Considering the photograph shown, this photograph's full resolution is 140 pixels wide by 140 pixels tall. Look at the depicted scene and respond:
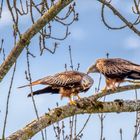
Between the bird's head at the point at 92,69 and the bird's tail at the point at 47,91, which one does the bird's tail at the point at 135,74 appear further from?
the bird's tail at the point at 47,91

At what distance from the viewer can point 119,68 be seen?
6.85 meters

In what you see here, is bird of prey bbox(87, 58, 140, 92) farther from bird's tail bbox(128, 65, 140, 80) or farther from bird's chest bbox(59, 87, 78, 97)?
bird's chest bbox(59, 87, 78, 97)

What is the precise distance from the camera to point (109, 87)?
261 inches

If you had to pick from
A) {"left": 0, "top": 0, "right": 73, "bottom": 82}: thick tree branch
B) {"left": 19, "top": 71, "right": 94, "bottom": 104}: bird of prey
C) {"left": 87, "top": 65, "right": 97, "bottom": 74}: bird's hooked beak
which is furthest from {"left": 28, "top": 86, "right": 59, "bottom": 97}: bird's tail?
{"left": 0, "top": 0, "right": 73, "bottom": 82}: thick tree branch

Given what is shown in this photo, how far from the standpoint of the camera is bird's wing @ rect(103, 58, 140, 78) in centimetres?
679

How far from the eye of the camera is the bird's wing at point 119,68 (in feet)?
22.3

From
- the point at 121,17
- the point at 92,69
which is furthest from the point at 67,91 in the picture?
the point at 121,17

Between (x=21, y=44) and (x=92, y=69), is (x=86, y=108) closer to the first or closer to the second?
(x=21, y=44)

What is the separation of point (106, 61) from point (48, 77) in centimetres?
93

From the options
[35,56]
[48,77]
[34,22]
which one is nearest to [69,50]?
[48,77]

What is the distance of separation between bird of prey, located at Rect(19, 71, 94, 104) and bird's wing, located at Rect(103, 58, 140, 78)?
0.31 m

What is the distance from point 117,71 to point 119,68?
48 mm

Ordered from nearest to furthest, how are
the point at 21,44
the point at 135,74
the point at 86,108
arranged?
the point at 21,44 < the point at 86,108 < the point at 135,74

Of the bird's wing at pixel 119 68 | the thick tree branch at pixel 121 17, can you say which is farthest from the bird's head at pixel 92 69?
the thick tree branch at pixel 121 17
